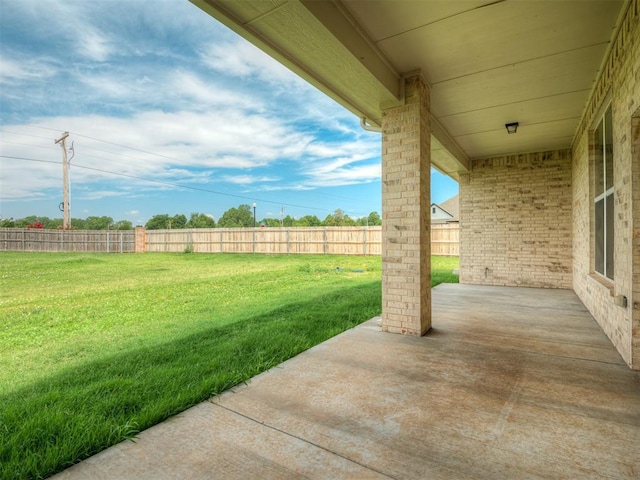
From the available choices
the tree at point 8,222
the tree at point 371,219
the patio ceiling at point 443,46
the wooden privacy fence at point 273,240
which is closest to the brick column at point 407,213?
the patio ceiling at point 443,46

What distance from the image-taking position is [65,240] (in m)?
18.9

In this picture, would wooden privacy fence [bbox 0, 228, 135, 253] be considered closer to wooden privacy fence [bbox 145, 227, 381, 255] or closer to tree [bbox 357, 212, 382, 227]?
wooden privacy fence [bbox 145, 227, 381, 255]

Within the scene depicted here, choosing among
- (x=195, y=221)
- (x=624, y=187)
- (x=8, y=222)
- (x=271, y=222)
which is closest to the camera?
(x=624, y=187)

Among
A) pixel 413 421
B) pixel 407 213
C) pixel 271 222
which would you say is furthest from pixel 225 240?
pixel 271 222

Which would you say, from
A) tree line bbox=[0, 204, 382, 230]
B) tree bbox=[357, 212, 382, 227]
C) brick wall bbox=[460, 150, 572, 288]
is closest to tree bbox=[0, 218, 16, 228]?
tree line bbox=[0, 204, 382, 230]

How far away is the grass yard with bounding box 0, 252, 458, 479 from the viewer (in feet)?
6.06

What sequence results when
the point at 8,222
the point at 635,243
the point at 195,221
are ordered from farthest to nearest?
the point at 195,221 < the point at 8,222 < the point at 635,243

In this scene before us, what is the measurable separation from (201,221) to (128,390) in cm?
3894

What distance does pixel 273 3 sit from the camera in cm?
223

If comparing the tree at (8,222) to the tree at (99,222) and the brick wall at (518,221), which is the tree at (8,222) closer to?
the tree at (99,222)

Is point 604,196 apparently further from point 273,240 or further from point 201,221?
point 201,221

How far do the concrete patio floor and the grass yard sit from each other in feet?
0.70

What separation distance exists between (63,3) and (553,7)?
416 inches

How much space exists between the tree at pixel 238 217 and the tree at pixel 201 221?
135cm
